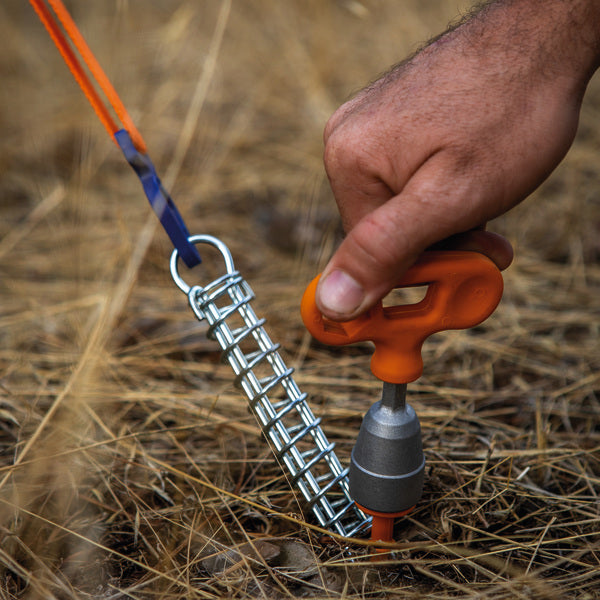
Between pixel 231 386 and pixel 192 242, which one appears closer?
pixel 192 242

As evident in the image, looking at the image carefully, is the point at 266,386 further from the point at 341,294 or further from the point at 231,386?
the point at 231,386

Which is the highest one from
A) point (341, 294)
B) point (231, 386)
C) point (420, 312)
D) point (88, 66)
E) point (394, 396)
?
point (88, 66)

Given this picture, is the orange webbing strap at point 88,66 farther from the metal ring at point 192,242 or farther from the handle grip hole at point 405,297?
the handle grip hole at point 405,297

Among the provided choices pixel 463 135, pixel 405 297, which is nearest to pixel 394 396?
pixel 463 135

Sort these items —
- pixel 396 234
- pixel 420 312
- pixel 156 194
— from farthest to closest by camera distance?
pixel 156 194 → pixel 420 312 → pixel 396 234

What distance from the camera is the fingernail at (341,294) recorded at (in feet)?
2.80

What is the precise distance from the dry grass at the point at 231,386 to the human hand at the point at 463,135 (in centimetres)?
49

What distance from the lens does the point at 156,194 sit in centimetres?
104

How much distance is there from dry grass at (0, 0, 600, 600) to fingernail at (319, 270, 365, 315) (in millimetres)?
415

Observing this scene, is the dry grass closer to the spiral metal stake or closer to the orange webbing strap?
the spiral metal stake

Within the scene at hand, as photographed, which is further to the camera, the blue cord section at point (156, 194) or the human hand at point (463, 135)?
the blue cord section at point (156, 194)

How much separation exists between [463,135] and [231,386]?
1011 mm

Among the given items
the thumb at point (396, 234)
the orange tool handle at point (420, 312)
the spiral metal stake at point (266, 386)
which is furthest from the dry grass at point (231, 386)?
the thumb at point (396, 234)

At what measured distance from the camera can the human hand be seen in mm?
824
